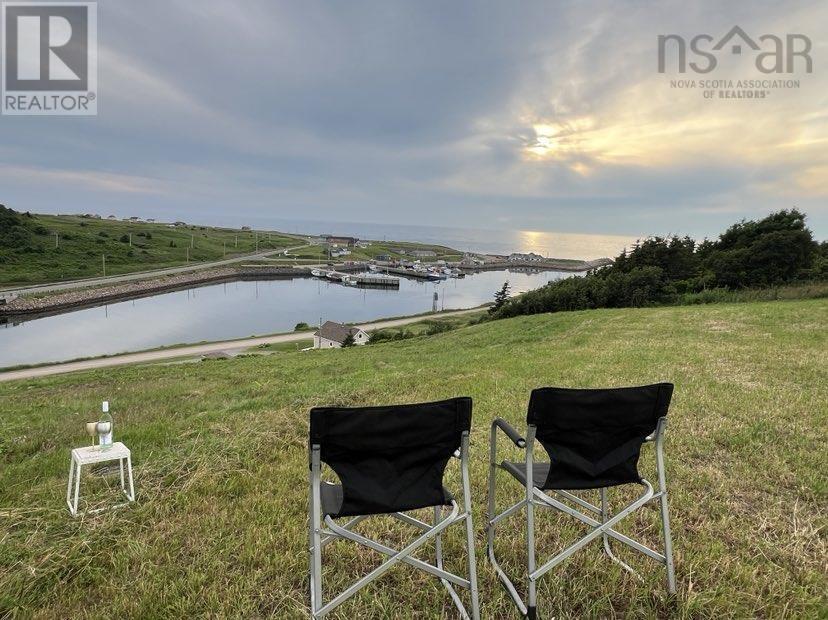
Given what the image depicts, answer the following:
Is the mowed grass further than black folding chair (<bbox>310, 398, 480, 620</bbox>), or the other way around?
the mowed grass

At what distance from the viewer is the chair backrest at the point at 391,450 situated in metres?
1.95

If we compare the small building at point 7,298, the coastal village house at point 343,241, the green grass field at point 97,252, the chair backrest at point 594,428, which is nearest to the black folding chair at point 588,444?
the chair backrest at point 594,428

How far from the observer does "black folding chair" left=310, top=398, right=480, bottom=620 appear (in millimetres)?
1931

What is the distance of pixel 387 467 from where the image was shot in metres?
2.10

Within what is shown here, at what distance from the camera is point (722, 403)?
5469mm

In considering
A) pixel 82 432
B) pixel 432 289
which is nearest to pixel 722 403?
pixel 82 432

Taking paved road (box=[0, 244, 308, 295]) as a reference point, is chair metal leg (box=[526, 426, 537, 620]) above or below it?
below

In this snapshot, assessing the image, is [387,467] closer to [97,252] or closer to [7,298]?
[7,298]

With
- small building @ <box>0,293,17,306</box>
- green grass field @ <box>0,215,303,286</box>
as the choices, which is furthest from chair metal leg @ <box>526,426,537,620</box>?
green grass field @ <box>0,215,303,286</box>

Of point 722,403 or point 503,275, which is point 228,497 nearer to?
point 722,403

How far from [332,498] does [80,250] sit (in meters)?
98.6

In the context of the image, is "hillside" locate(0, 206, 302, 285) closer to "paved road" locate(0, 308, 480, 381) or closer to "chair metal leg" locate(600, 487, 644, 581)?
"paved road" locate(0, 308, 480, 381)

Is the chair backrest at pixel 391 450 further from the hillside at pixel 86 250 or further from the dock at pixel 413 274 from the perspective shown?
the dock at pixel 413 274

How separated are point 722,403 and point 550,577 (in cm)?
446
